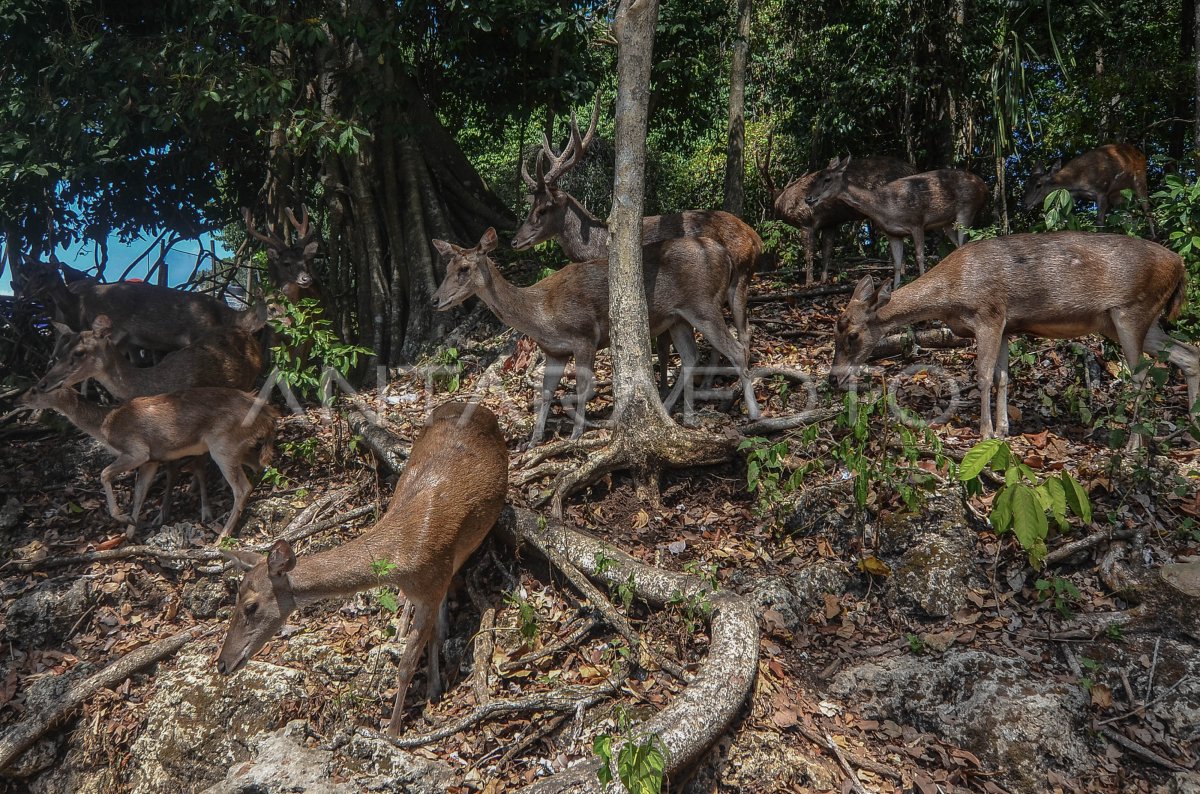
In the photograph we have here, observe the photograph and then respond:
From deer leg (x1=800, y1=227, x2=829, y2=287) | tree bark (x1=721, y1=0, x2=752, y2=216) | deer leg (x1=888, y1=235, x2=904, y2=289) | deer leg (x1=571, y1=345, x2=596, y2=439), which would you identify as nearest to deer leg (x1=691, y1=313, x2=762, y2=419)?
deer leg (x1=571, y1=345, x2=596, y2=439)

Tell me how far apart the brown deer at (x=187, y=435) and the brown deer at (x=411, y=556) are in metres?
2.44

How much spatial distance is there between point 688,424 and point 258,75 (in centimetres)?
561

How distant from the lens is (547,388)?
8742 mm

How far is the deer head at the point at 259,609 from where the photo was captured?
5711 mm

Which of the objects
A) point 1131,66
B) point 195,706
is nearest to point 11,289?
point 195,706

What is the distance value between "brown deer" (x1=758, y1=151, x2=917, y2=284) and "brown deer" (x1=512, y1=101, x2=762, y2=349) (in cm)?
294

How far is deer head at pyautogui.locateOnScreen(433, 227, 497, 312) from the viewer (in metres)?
8.90

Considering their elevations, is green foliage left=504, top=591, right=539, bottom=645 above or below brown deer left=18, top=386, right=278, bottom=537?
below

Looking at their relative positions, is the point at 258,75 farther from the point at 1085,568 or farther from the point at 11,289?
the point at 1085,568

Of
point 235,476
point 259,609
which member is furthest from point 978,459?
point 235,476

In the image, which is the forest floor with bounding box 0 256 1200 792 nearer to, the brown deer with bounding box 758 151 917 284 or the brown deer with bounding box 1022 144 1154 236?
the brown deer with bounding box 758 151 917 284

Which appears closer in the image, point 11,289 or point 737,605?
point 737,605

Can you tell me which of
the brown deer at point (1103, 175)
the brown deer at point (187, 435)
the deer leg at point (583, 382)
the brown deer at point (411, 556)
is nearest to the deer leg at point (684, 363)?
the deer leg at point (583, 382)

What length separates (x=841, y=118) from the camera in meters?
14.9
